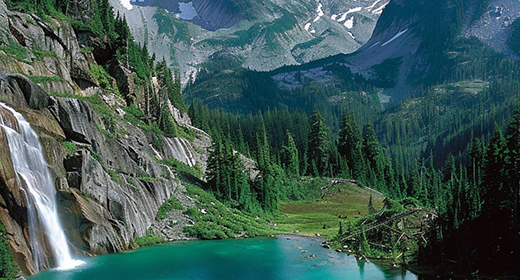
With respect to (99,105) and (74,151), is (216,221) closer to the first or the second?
(74,151)

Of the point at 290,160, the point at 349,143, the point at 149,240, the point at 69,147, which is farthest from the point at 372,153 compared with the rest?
the point at 69,147

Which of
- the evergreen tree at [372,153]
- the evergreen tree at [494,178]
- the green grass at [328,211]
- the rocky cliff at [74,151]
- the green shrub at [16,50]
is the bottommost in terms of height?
the green grass at [328,211]

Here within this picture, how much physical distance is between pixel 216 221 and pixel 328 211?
33806mm

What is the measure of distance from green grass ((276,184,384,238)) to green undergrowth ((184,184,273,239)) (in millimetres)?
5257

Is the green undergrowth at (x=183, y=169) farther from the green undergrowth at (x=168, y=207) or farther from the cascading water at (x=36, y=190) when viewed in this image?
the cascading water at (x=36, y=190)

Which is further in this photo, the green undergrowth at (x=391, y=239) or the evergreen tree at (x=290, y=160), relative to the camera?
the evergreen tree at (x=290, y=160)

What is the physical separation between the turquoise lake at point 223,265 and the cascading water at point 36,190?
6.64 feet

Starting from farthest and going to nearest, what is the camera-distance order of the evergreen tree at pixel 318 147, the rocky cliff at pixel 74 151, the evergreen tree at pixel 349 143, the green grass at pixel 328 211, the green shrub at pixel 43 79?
the evergreen tree at pixel 318 147 → the evergreen tree at pixel 349 143 → the green grass at pixel 328 211 → the green shrub at pixel 43 79 → the rocky cliff at pixel 74 151

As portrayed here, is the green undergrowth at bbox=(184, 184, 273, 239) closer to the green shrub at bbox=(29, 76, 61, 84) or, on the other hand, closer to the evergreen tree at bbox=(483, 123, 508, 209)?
the green shrub at bbox=(29, 76, 61, 84)

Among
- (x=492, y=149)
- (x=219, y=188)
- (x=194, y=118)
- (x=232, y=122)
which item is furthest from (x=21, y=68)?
(x=232, y=122)

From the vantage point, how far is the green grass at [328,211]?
71000mm

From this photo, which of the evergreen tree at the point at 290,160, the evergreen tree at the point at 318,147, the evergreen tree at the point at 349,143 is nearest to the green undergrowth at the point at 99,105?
the evergreen tree at the point at 290,160

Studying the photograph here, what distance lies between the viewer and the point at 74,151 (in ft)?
151

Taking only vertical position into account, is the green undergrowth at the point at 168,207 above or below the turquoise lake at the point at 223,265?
above
